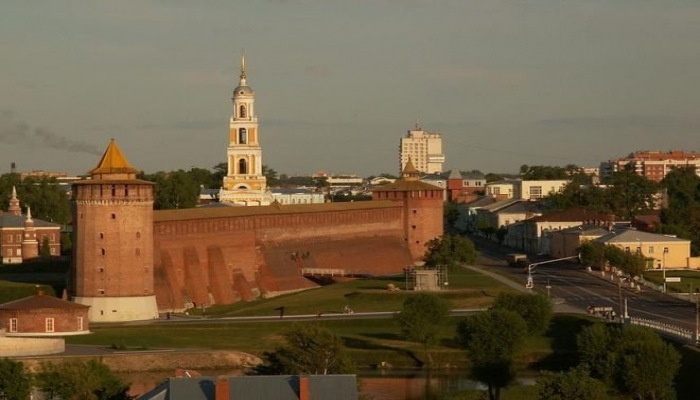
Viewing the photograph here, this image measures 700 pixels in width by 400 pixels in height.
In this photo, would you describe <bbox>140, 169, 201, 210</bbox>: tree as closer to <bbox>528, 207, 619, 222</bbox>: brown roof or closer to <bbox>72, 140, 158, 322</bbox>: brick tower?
<bbox>528, 207, 619, 222</bbox>: brown roof

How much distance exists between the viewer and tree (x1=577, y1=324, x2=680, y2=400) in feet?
198

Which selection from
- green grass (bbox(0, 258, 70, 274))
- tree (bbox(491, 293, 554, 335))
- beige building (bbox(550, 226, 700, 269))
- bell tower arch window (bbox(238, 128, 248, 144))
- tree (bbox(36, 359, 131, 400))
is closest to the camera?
tree (bbox(36, 359, 131, 400))

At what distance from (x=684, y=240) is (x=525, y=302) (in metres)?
45.7

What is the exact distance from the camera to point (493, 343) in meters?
69.2

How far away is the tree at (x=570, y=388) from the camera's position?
53.5 metres

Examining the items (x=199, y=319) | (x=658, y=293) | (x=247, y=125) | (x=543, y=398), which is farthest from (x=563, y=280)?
(x=543, y=398)

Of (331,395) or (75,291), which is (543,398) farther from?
(75,291)

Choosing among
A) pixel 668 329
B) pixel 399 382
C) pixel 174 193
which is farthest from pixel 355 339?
pixel 174 193

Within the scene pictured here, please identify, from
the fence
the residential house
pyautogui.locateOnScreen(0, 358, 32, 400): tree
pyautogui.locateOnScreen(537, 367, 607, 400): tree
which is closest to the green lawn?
the fence

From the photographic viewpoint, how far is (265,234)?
10731 cm

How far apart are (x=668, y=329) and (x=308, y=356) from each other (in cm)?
1929

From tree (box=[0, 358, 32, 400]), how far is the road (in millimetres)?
29648

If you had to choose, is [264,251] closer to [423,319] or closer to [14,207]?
[423,319]

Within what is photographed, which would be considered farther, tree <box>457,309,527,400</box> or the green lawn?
the green lawn
